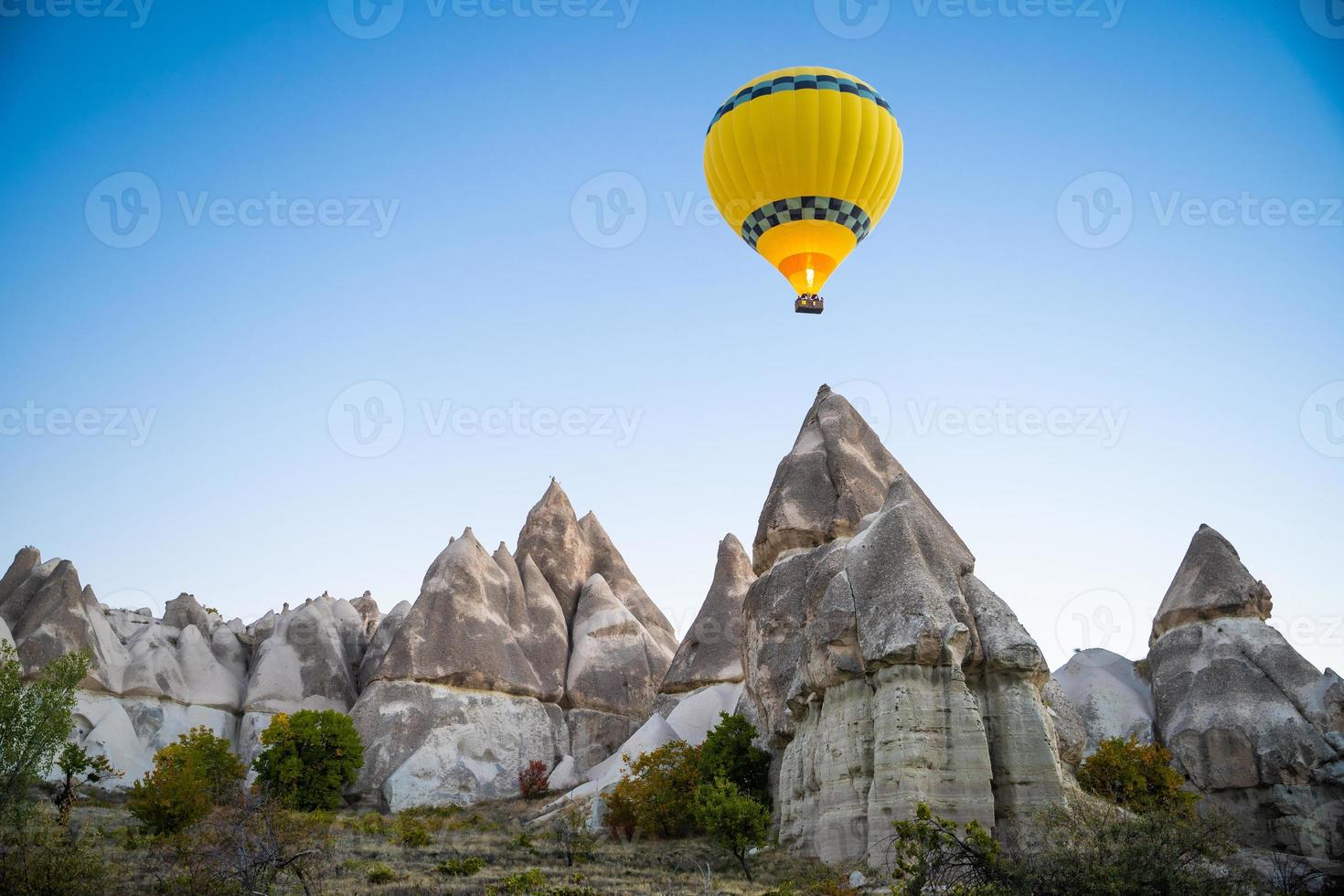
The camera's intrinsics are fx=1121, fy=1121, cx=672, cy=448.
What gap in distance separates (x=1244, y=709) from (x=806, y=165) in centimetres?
2111

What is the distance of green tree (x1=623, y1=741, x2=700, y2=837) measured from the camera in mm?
30828

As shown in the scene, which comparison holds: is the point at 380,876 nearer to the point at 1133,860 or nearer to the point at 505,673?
the point at 1133,860

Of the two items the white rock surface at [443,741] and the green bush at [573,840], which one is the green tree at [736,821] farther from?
the white rock surface at [443,741]

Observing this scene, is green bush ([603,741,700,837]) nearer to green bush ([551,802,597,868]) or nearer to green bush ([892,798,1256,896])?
green bush ([551,802,597,868])

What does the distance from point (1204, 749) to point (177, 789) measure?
2844 cm

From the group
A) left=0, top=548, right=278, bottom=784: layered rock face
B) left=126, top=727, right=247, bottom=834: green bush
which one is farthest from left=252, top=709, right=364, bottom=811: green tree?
left=0, top=548, right=278, bottom=784: layered rock face

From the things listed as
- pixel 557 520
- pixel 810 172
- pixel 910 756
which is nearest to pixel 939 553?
pixel 910 756

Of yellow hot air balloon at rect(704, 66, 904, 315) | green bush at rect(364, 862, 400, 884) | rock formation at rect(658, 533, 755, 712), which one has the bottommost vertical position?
green bush at rect(364, 862, 400, 884)

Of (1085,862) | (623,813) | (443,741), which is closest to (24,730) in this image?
(623,813)

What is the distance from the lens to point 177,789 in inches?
1022

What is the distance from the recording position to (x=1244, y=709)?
3356 centimetres

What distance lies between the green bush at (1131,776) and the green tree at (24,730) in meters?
24.3

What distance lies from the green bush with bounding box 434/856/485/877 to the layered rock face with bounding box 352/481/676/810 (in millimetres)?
16311

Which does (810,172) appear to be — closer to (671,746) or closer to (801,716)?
(801,716)
